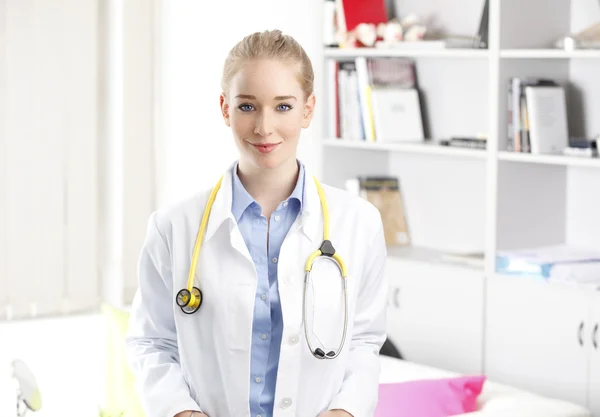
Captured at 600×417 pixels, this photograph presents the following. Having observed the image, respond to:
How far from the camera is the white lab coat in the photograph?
150 centimetres

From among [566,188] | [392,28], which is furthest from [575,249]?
[392,28]

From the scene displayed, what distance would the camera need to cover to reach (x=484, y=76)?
360 centimetres

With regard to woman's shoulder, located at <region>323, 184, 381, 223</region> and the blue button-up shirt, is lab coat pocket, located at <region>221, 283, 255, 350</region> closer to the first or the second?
the blue button-up shirt

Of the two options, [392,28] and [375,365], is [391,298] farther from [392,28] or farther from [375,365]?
[375,365]

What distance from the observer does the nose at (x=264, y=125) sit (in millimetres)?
1469

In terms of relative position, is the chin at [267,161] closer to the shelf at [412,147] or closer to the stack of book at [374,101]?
the shelf at [412,147]

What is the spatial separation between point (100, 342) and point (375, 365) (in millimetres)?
2396

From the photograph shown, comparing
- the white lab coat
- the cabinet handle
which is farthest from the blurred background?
the white lab coat

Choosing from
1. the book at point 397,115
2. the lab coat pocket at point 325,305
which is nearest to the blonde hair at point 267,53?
the lab coat pocket at point 325,305

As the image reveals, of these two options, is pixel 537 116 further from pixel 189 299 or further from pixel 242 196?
pixel 189 299

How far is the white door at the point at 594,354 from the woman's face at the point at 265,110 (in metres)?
1.66

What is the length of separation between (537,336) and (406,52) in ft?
3.43

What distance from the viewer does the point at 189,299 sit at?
1487mm

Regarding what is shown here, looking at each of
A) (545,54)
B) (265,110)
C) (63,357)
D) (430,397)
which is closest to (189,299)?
(265,110)
